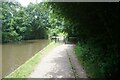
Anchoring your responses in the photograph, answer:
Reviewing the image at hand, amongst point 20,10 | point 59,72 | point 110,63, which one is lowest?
point 59,72

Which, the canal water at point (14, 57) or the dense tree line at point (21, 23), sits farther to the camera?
the dense tree line at point (21, 23)

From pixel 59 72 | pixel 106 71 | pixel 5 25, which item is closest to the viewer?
pixel 106 71

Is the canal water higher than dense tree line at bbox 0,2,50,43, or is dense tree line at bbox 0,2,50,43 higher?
dense tree line at bbox 0,2,50,43

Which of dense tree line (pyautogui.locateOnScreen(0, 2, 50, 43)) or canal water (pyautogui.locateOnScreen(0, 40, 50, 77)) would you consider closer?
canal water (pyautogui.locateOnScreen(0, 40, 50, 77))

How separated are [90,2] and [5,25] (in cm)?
3510

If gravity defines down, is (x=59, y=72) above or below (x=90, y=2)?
below

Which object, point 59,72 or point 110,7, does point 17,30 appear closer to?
point 59,72

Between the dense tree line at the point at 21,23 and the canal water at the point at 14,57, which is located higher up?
the dense tree line at the point at 21,23

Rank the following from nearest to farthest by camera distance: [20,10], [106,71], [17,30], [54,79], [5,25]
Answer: [106,71], [54,79], [5,25], [17,30], [20,10]

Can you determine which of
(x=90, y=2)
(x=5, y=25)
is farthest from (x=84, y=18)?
(x=5, y=25)

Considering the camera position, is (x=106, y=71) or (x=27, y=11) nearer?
(x=106, y=71)

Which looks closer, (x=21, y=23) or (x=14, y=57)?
(x=14, y=57)

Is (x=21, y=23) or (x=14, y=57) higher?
(x=21, y=23)

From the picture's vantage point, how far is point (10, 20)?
43062mm
